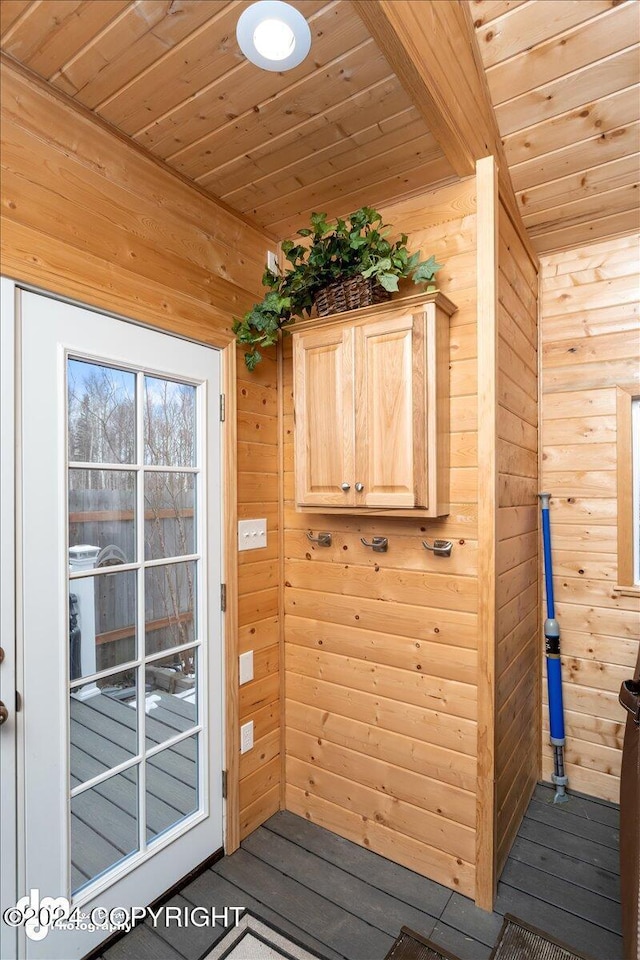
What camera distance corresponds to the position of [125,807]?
1715mm

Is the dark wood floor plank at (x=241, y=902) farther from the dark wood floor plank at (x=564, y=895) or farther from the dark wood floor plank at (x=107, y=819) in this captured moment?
the dark wood floor plank at (x=564, y=895)

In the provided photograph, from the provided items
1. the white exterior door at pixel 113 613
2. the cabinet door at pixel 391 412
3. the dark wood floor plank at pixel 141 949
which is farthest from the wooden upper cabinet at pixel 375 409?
the dark wood floor plank at pixel 141 949

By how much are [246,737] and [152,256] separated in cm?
193

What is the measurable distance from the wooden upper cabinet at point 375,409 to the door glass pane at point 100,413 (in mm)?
638

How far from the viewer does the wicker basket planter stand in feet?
6.15

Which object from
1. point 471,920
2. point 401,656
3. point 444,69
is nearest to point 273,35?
point 444,69

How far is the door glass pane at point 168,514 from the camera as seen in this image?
181 centimetres

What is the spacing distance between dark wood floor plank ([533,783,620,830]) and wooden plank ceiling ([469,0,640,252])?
267 centimetres

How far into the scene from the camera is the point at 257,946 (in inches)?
63.8

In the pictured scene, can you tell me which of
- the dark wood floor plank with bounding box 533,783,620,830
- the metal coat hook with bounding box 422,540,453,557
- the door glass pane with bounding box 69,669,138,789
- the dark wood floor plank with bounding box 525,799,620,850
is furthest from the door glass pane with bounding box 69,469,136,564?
the dark wood floor plank with bounding box 533,783,620,830

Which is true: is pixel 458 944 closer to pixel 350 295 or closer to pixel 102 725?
pixel 102 725

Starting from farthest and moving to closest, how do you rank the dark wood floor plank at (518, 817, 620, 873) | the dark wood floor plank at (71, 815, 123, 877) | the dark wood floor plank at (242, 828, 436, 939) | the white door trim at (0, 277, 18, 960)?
the dark wood floor plank at (518, 817, 620, 873), the dark wood floor plank at (242, 828, 436, 939), the dark wood floor plank at (71, 815, 123, 877), the white door trim at (0, 277, 18, 960)

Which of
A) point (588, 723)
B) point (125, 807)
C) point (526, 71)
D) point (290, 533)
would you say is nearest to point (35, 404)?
point (290, 533)

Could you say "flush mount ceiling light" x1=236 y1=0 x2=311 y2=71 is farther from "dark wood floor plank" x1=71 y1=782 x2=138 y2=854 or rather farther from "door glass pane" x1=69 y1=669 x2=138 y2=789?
"dark wood floor plank" x1=71 y1=782 x2=138 y2=854
